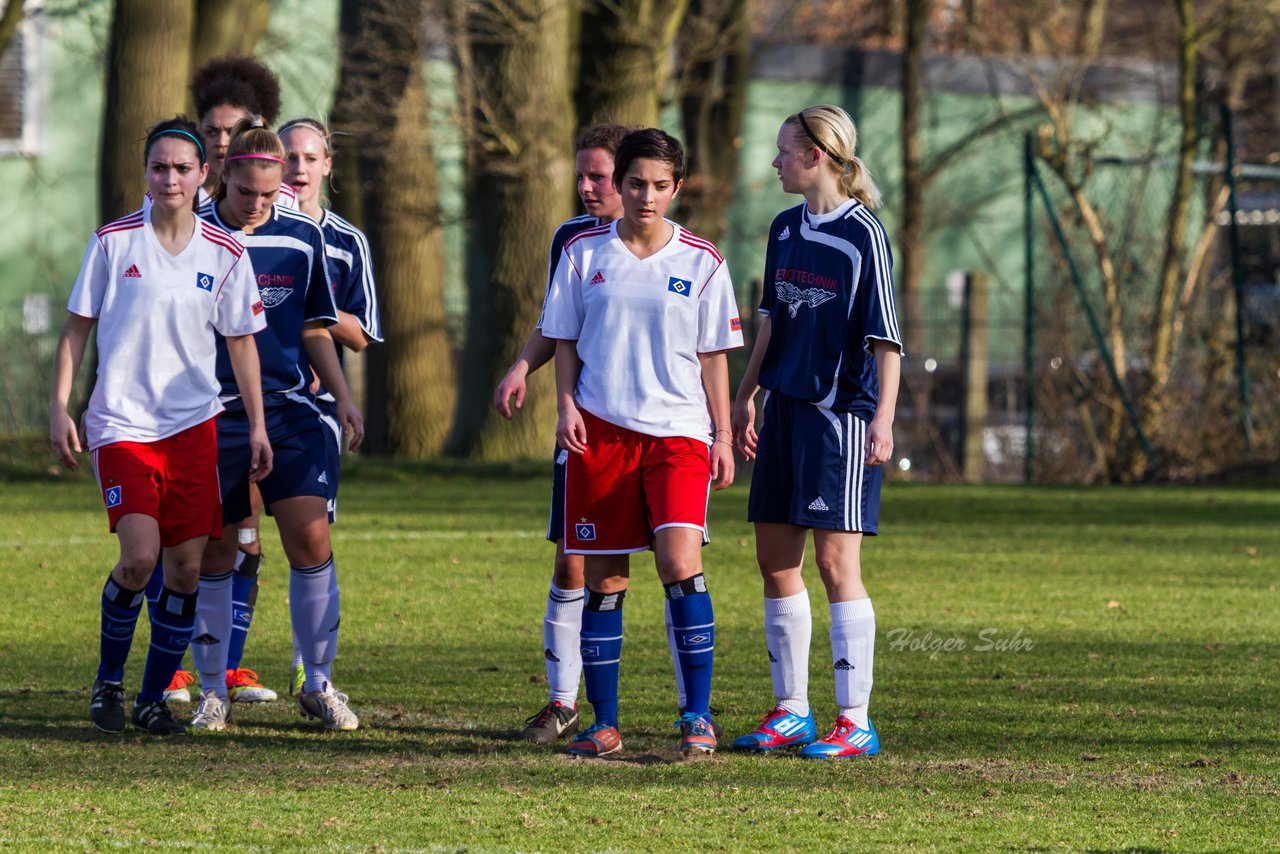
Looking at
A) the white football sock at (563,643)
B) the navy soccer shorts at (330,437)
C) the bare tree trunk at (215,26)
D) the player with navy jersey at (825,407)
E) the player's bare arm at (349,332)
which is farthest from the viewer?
the bare tree trunk at (215,26)

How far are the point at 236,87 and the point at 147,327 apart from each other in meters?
1.50

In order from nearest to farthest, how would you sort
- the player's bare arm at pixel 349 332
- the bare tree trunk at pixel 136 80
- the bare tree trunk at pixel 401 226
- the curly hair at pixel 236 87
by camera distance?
the player's bare arm at pixel 349 332 → the curly hair at pixel 236 87 → the bare tree trunk at pixel 136 80 → the bare tree trunk at pixel 401 226

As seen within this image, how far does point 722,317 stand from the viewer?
19.1 feet

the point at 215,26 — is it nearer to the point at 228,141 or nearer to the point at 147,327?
the point at 228,141

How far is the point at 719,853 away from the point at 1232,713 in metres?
2.70

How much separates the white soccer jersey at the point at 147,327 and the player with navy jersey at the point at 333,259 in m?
0.64

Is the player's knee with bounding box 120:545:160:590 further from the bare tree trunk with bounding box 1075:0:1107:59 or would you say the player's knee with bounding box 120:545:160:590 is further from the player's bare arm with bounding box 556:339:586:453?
the bare tree trunk with bounding box 1075:0:1107:59

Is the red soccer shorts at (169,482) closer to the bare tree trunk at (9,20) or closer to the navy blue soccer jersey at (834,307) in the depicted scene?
the navy blue soccer jersey at (834,307)

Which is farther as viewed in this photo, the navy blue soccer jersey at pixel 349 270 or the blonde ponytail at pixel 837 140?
the navy blue soccer jersey at pixel 349 270

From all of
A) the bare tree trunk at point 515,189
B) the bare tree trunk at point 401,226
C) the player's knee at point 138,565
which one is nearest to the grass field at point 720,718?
the player's knee at point 138,565

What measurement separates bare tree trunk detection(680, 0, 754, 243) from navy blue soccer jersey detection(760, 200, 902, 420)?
14395 mm

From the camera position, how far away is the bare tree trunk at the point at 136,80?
54.9ft

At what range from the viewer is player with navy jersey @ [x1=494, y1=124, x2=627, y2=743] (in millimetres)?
6078

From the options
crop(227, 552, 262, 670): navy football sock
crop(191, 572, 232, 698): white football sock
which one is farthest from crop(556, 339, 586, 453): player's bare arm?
crop(227, 552, 262, 670): navy football sock
